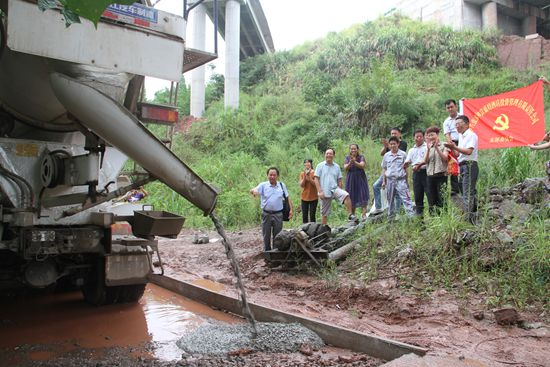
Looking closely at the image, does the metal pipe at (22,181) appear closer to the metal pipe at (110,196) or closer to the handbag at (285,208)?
the metal pipe at (110,196)

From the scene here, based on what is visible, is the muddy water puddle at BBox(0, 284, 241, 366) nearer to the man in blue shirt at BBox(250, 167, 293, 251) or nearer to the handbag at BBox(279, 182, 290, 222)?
the man in blue shirt at BBox(250, 167, 293, 251)

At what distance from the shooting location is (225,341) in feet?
11.6

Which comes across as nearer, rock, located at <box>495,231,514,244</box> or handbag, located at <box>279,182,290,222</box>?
rock, located at <box>495,231,514,244</box>

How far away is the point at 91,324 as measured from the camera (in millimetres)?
4227

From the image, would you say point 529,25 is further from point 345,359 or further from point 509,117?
point 345,359

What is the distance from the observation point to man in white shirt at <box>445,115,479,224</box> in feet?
18.1

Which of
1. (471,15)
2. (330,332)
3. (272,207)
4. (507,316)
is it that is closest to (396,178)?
(272,207)

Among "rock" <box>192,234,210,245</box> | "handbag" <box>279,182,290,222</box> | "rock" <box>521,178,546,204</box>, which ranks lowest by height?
"rock" <box>192,234,210,245</box>

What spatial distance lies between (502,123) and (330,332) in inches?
250

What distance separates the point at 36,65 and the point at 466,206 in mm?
4926

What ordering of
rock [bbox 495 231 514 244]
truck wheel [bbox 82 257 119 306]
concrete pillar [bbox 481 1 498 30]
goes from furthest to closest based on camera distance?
concrete pillar [bbox 481 1 498 30]
rock [bbox 495 231 514 244]
truck wheel [bbox 82 257 119 306]

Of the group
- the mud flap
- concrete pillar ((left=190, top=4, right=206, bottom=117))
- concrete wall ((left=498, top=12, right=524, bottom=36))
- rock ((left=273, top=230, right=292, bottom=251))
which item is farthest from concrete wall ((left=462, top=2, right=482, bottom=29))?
the mud flap

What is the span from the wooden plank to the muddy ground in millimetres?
246

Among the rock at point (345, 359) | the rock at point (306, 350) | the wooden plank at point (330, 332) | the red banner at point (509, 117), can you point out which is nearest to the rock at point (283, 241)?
the wooden plank at point (330, 332)
